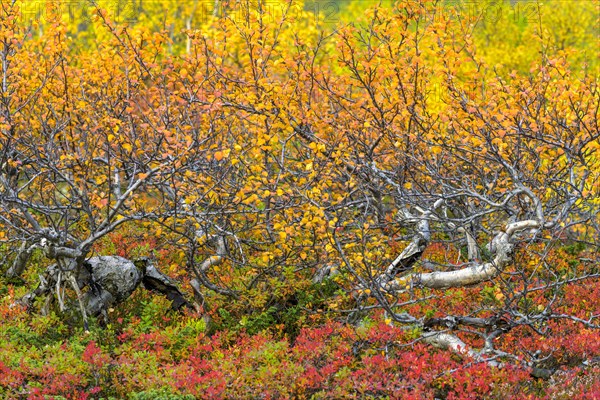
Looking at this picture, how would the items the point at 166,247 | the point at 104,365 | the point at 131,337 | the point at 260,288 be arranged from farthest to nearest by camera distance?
the point at 166,247, the point at 260,288, the point at 131,337, the point at 104,365

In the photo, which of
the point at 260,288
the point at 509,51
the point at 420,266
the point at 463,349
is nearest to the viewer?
the point at 463,349

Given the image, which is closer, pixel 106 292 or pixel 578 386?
pixel 578 386

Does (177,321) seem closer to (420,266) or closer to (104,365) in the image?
(104,365)

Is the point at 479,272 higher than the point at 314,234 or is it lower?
lower

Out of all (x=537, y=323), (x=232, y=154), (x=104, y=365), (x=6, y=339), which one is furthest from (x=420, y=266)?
(x=6, y=339)

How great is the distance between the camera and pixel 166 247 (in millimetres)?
11578

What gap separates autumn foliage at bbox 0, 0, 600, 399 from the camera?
7699 mm

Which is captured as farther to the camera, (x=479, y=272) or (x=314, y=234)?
(x=314, y=234)

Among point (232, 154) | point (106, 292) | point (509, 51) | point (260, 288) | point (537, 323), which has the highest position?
point (232, 154)

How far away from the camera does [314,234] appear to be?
9320mm

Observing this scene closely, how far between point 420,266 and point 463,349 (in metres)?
2.35

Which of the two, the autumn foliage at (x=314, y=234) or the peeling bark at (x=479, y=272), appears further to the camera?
the peeling bark at (x=479, y=272)

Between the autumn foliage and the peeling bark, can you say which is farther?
the peeling bark

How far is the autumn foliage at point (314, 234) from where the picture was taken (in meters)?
7.70
